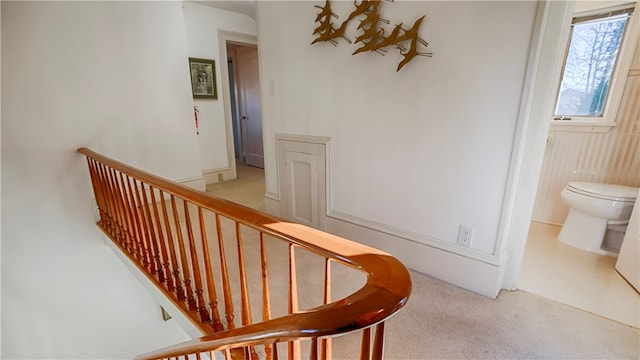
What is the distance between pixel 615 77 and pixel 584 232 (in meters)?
1.24

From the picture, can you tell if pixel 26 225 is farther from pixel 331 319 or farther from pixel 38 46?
pixel 331 319

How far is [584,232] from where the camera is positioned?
2.21 m

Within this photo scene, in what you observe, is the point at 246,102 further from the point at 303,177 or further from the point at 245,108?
the point at 303,177

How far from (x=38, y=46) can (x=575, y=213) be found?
4416 millimetres

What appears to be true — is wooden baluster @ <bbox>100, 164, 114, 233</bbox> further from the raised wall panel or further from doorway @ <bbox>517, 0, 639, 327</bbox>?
doorway @ <bbox>517, 0, 639, 327</bbox>

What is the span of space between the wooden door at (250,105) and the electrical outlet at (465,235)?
342cm

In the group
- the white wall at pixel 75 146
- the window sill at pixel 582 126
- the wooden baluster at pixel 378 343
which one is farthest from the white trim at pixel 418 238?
the white wall at pixel 75 146

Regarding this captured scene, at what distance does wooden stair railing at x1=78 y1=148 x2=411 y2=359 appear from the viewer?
49 centimetres

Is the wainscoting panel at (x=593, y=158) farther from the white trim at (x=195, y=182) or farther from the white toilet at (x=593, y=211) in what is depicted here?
the white trim at (x=195, y=182)

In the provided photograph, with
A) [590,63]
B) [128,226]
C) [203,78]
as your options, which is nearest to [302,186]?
[128,226]

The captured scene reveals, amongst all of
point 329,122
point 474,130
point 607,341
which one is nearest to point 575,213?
point 607,341

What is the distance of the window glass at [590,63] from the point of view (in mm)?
2240

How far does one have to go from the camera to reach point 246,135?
4984 millimetres

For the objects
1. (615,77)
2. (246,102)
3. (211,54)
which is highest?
(211,54)
